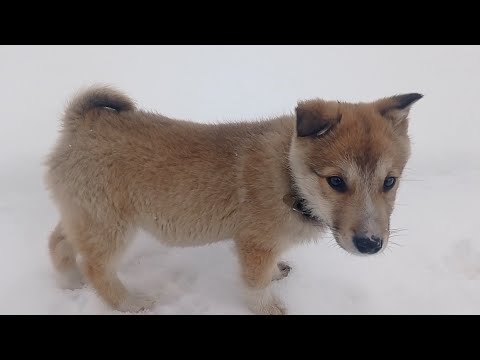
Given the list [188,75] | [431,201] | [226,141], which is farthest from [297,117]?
[188,75]

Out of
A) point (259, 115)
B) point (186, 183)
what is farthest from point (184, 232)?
point (259, 115)

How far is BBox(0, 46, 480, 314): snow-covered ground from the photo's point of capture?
4.43 meters

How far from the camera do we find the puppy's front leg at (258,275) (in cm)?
406

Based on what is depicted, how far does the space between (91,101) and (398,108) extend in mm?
2874

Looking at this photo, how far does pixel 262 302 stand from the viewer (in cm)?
423

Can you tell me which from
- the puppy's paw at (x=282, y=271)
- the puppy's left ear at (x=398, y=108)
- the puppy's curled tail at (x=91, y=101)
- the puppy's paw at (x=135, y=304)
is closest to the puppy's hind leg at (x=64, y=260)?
the puppy's paw at (x=135, y=304)

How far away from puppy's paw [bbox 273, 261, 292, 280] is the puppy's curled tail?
246 centimetres

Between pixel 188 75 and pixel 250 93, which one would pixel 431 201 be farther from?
pixel 188 75

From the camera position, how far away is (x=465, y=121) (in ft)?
23.7

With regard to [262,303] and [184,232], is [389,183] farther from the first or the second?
[184,232]

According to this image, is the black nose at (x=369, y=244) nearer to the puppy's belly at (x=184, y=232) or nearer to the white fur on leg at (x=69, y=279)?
the puppy's belly at (x=184, y=232)

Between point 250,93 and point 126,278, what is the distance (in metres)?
4.56

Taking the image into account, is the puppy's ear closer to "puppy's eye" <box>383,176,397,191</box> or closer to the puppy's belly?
"puppy's eye" <box>383,176,397,191</box>

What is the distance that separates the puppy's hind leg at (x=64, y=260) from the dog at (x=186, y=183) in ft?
1.25
